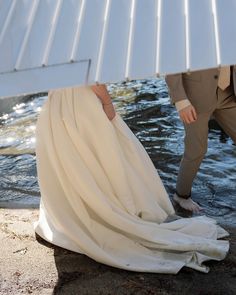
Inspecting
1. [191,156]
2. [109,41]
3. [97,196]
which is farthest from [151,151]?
[109,41]

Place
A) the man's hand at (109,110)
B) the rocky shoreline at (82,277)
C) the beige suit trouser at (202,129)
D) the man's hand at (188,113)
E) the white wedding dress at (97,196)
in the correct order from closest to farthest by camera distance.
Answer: the rocky shoreline at (82,277) < the white wedding dress at (97,196) < the man's hand at (109,110) < the man's hand at (188,113) < the beige suit trouser at (202,129)

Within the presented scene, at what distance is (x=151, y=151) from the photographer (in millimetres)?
6016

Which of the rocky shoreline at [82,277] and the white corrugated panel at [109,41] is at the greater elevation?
the white corrugated panel at [109,41]

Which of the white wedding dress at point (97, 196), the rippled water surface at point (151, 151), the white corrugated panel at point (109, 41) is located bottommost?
the rippled water surface at point (151, 151)

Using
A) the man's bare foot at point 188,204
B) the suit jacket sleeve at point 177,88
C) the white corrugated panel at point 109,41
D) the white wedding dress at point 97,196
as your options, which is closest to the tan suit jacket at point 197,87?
the suit jacket sleeve at point 177,88

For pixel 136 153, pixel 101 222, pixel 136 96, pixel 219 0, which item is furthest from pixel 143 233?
pixel 136 96

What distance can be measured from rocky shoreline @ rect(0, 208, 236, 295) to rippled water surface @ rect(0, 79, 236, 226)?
1099 mm

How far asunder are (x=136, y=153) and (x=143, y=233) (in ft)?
1.85

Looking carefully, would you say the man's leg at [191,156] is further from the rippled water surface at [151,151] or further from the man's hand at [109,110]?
the man's hand at [109,110]

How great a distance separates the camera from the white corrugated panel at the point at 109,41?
2.05 m

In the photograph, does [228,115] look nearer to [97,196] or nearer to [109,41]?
[97,196]

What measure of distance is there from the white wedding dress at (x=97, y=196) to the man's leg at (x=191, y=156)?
64 cm

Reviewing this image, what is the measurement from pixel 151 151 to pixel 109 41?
12.7ft

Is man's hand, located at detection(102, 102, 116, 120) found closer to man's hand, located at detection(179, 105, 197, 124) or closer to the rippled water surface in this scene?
man's hand, located at detection(179, 105, 197, 124)
